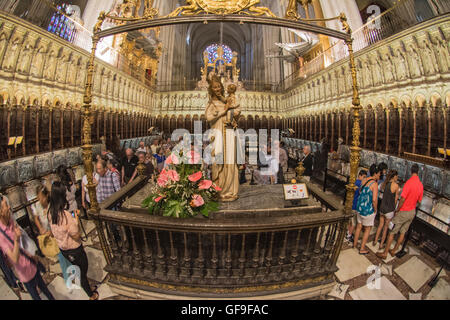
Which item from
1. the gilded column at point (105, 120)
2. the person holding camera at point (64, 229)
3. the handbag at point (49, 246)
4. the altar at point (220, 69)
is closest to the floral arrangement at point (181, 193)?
the person holding camera at point (64, 229)

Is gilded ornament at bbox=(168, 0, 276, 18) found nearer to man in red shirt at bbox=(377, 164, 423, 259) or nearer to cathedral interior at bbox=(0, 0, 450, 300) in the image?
cathedral interior at bbox=(0, 0, 450, 300)

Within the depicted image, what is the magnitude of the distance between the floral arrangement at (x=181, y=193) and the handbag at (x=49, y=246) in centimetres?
109

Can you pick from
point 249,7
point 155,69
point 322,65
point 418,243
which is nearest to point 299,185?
point 249,7

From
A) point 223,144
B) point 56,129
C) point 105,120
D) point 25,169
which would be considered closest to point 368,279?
point 223,144

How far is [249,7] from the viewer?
287 cm

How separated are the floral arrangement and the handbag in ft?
3.58

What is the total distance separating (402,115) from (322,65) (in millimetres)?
6834

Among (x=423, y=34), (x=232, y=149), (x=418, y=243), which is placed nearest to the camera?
(x=232, y=149)

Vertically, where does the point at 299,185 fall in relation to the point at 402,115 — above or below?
below

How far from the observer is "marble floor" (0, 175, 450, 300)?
105 inches

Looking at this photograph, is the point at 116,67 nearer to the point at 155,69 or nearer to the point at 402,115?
the point at 155,69

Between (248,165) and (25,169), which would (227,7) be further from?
(248,165)

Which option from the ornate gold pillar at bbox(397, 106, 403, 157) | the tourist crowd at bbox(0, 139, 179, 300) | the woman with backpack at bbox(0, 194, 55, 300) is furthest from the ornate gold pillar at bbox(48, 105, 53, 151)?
the ornate gold pillar at bbox(397, 106, 403, 157)

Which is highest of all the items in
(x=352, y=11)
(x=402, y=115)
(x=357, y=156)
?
(x=352, y=11)
